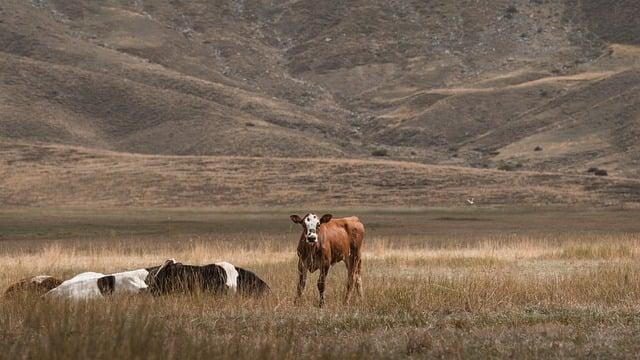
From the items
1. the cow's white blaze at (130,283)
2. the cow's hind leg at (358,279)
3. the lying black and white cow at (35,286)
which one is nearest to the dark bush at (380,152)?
the cow's hind leg at (358,279)

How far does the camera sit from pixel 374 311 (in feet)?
42.3

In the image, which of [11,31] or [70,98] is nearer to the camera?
[70,98]

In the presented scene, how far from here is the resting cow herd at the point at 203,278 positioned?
12.9m

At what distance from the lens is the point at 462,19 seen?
152 meters

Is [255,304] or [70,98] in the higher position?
[70,98]

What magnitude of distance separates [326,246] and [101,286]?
9.10ft

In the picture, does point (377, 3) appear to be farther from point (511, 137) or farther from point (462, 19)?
point (511, 137)

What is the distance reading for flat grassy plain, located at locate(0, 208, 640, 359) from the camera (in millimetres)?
8391

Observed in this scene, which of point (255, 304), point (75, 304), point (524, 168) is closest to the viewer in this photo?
point (75, 304)

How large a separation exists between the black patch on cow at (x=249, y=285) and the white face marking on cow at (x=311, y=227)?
1348 mm

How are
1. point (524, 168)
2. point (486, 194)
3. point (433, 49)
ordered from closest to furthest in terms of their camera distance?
point (486, 194) < point (524, 168) < point (433, 49)

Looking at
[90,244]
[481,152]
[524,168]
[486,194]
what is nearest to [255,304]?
[90,244]

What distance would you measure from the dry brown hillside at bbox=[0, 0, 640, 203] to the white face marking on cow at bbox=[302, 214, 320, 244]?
2378 inches

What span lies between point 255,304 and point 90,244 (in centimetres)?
1834
